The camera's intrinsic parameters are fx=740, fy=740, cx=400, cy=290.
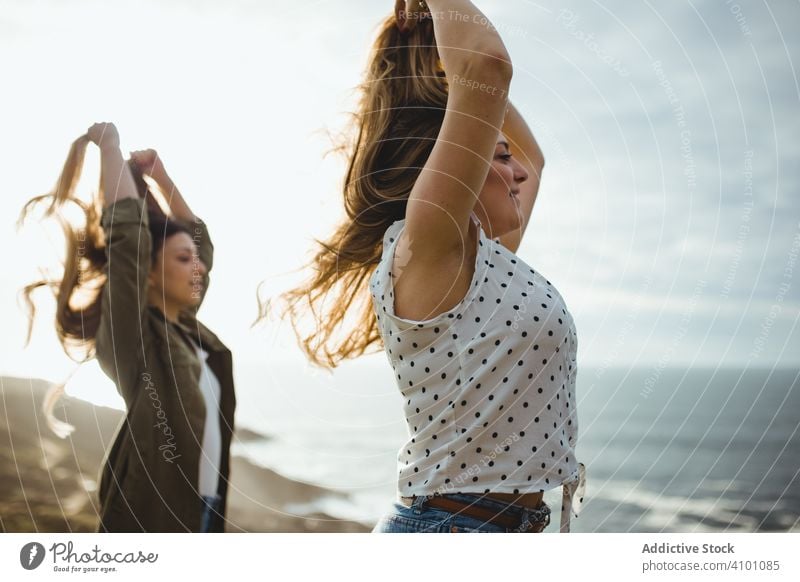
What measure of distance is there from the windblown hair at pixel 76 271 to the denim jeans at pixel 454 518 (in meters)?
0.97

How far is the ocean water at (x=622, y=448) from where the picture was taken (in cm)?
674

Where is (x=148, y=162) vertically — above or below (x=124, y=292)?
above

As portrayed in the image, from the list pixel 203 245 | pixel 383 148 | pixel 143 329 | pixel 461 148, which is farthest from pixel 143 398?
pixel 461 148

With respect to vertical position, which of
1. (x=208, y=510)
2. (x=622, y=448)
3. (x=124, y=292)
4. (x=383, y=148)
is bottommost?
(x=622, y=448)

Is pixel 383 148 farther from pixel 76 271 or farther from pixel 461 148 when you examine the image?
pixel 76 271

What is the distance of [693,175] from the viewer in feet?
7.80

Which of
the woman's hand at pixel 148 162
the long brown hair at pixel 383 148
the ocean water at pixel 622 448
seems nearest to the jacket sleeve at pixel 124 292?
the woman's hand at pixel 148 162

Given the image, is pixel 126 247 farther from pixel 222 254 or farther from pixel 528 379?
pixel 528 379

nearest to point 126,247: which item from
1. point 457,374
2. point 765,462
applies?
point 457,374

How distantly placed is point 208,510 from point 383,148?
3.27 feet

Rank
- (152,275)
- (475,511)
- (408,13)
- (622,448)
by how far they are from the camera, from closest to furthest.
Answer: (475,511)
(408,13)
(152,275)
(622,448)

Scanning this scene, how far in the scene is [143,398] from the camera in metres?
1.66

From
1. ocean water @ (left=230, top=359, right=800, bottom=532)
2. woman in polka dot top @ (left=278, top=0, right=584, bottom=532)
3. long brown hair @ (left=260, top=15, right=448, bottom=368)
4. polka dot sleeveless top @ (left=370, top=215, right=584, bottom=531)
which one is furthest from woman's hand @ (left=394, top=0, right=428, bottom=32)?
ocean water @ (left=230, top=359, right=800, bottom=532)

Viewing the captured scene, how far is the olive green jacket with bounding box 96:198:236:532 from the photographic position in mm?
1575
